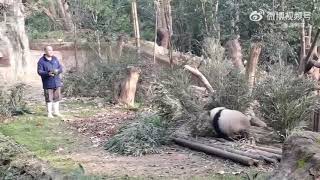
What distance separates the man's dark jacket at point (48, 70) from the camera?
10.2m

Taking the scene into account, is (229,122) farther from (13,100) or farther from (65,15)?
(65,15)

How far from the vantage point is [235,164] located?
664 centimetres

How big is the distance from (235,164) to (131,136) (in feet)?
5.74

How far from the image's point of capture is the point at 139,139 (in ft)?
25.3

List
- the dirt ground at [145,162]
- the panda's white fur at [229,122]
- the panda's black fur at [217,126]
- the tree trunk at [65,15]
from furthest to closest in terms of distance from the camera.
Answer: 1. the tree trunk at [65,15]
2. the panda's black fur at [217,126]
3. the panda's white fur at [229,122]
4. the dirt ground at [145,162]

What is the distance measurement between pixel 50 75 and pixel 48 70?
11 centimetres

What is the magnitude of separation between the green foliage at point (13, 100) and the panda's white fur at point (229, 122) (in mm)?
4809

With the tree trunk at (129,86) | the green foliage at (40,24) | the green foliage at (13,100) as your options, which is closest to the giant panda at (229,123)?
the tree trunk at (129,86)

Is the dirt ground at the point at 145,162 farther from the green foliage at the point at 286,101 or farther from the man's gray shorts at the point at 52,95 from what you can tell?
the man's gray shorts at the point at 52,95

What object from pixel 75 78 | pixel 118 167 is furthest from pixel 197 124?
pixel 75 78

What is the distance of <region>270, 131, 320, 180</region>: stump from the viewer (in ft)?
12.4

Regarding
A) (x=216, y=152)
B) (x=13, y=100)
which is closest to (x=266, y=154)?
(x=216, y=152)

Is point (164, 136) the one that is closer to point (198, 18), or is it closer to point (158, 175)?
point (158, 175)

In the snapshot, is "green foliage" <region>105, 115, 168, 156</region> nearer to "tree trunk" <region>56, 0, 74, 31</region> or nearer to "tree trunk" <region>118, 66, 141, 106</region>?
"tree trunk" <region>118, 66, 141, 106</region>
